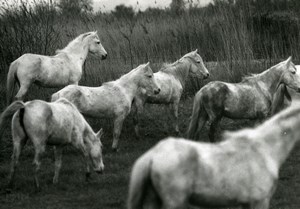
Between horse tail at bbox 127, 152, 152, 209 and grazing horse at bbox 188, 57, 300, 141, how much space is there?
243 inches

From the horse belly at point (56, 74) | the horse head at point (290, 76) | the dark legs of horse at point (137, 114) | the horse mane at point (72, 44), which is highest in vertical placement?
the horse mane at point (72, 44)

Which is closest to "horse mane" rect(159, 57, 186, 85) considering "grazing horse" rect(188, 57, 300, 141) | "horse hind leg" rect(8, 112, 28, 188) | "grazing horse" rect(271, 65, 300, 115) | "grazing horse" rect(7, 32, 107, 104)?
"grazing horse" rect(7, 32, 107, 104)

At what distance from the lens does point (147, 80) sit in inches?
518

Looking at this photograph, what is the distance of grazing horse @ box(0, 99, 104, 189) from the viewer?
29.0ft

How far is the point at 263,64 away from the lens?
16938 mm

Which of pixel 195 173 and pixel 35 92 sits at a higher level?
pixel 195 173

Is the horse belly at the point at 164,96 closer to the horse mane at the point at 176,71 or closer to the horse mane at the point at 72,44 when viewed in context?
the horse mane at the point at 176,71

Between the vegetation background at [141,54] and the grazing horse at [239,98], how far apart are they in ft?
3.96

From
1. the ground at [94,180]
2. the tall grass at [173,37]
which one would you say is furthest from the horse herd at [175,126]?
the tall grass at [173,37]

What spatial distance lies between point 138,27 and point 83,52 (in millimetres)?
7168

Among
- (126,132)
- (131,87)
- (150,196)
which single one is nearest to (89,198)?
(150,196)

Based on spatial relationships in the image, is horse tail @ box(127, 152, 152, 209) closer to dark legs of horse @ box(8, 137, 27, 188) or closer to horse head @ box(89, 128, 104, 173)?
dark legs of horse @ box(8, 137, 27, 188)

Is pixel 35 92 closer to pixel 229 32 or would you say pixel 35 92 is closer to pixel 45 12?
pixel 45 12

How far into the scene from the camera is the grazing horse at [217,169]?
4887 millimetres
